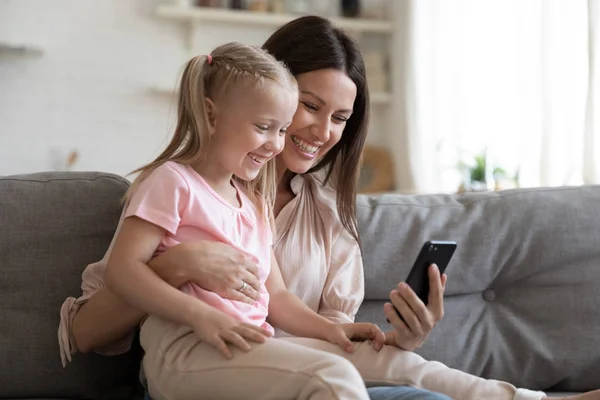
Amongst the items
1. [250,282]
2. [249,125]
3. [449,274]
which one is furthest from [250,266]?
[449,274]

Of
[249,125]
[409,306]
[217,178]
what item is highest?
[249,125]

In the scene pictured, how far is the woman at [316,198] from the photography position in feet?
5.24

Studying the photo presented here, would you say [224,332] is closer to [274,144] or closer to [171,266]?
[171,266]

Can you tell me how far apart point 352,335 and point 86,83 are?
136 inches

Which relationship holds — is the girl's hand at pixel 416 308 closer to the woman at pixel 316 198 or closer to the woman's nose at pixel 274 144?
the woman at pixel 316 198

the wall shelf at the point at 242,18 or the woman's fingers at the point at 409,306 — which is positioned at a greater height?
the wall shelf at the point at 242,18

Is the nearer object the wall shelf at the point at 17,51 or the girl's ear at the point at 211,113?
the girl's ear at the point at 211,113

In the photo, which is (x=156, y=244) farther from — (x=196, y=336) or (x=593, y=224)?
(x=593, y=224)

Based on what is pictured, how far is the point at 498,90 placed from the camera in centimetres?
408

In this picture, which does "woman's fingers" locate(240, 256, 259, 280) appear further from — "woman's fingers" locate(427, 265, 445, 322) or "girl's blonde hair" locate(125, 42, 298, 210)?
"woman's fingers" locate(427, 265, 445, 322)

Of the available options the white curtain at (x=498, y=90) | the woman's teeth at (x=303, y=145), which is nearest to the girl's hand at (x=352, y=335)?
the woman's teeth at (x=303, y=145)

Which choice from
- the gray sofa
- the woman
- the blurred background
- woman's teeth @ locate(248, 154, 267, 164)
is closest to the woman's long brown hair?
the woman

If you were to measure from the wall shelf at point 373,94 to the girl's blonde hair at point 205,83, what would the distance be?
3169 mm

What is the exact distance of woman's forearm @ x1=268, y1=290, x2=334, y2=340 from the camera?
1622mm
